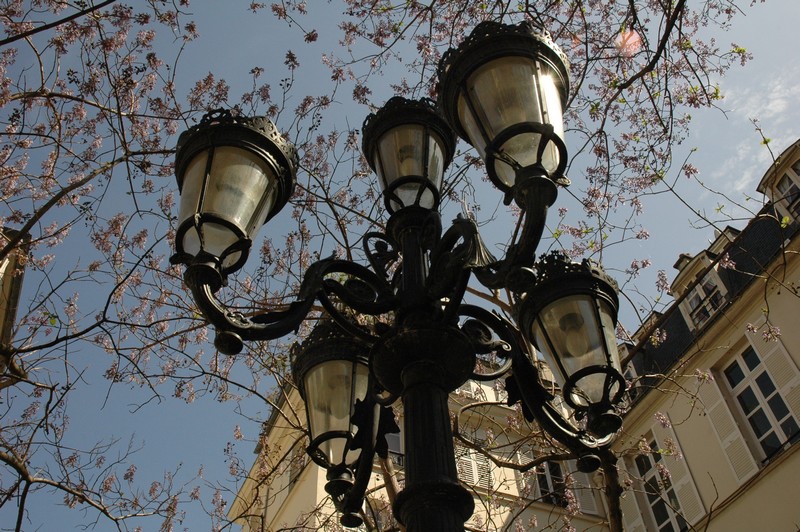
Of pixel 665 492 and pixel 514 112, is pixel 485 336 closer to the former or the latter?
pixel 514 112

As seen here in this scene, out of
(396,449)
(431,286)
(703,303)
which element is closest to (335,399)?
(431,286)

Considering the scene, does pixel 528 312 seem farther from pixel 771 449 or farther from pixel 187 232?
pixel 771 449

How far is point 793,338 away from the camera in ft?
39.7

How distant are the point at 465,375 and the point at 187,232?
1337 millimetres

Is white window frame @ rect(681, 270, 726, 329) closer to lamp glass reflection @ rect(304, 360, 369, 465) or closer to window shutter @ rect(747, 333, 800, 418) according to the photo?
window shutter @ rect(747, 333, 800, 418)

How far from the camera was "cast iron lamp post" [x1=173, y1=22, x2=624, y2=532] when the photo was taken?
2936 mm

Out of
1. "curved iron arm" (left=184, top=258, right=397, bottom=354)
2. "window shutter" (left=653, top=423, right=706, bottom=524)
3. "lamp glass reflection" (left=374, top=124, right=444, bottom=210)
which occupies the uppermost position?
"window shutter" (left=653, top=423, right=706, bottom=524)

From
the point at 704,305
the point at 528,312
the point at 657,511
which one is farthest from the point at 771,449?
the point at 528,312

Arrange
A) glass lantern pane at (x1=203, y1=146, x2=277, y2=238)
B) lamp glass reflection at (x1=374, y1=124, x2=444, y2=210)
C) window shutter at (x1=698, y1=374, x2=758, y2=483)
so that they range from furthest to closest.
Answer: window shutter at (x1=698, y1=374, x2=758, y2=483) → lamp glass reflection at (x1=374, y1=124, x2=444, y2=210) → glass lantern pane at (x1=203, y1=146, x2=277, y2=238)

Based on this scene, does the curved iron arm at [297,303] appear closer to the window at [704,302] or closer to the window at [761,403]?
the window at [761,403]

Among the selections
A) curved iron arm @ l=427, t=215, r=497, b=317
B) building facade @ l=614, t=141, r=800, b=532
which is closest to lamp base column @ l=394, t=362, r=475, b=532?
curved iron arm @ l=427, t=215, r=497, b=317

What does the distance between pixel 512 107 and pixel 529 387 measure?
1.29 meters

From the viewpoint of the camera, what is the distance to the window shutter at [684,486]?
506 inches

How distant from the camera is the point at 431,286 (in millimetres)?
3068
